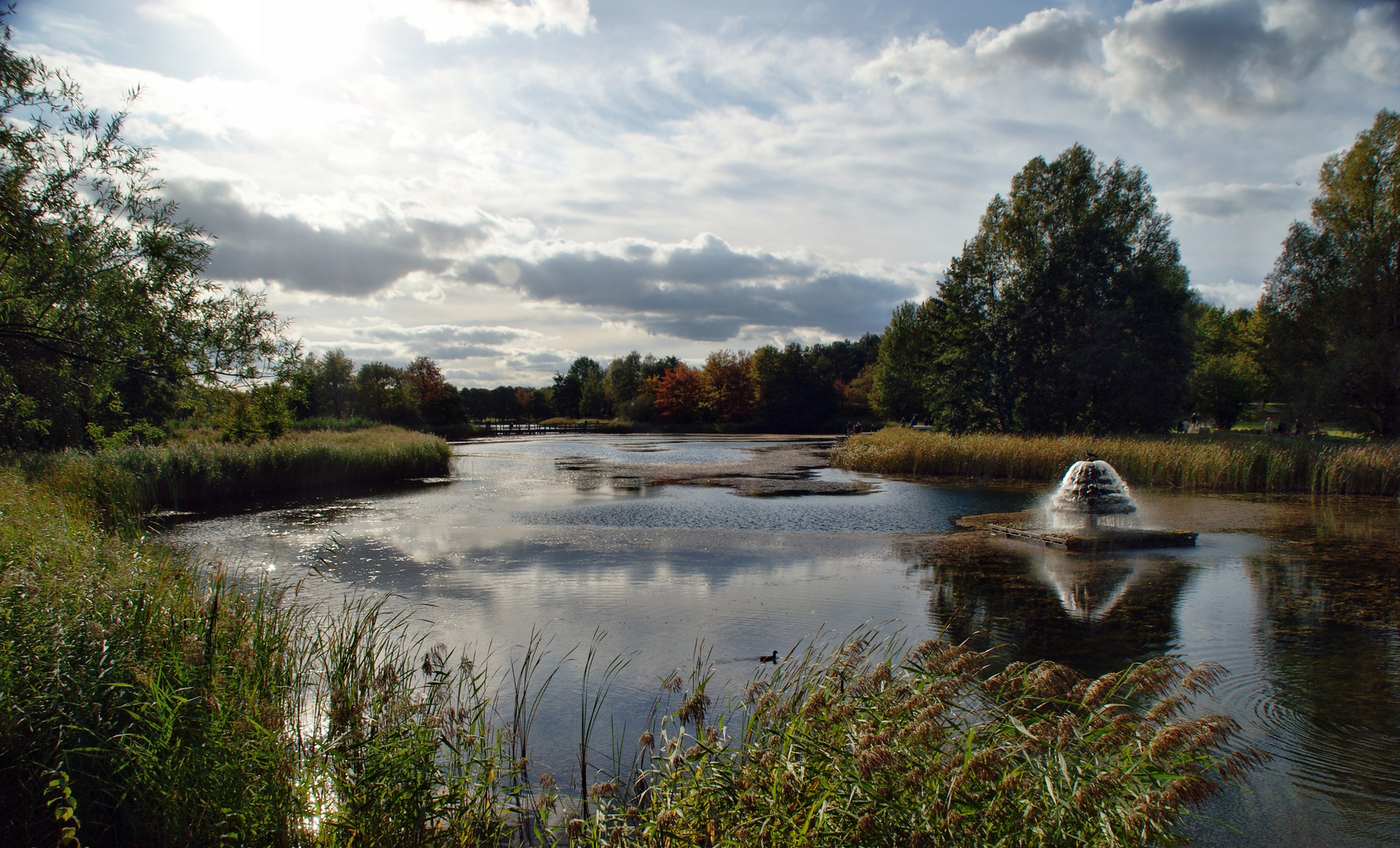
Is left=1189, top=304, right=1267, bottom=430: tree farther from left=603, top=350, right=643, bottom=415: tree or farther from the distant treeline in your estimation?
left=603, top=350, right=643, bottom=415: tree

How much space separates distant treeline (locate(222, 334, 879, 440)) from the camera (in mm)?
55656

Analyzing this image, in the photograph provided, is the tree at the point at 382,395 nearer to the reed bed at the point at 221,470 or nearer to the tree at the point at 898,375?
the reed bed at the point at 221,470

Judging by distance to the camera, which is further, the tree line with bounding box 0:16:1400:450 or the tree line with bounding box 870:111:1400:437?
the tree line with bounding box 870:111:1400:437

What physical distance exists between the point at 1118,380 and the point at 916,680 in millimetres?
33174

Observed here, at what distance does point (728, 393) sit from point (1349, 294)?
5685 cm

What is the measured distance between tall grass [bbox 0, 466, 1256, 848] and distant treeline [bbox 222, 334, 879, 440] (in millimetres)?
21520

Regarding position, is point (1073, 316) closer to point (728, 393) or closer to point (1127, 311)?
point (1127, 311)

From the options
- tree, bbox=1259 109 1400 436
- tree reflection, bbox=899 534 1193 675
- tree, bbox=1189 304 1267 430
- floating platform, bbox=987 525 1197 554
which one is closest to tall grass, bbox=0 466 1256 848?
tree reflection, bbox=899 534 1193 675

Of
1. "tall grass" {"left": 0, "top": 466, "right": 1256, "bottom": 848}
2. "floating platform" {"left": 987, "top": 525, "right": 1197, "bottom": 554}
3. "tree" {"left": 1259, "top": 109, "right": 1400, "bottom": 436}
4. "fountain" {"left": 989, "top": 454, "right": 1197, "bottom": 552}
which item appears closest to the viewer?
"tall grass" {"left": 0, "top": 466, "right": 1256, "bottom": 848}

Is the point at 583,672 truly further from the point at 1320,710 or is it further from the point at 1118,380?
the point at 1118,380

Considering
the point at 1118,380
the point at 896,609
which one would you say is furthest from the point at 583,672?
the point at 1118,380

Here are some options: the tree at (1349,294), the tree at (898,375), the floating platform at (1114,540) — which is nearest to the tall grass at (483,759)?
the floating platform at (1114,540)

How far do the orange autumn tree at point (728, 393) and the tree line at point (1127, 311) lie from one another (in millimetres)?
38119

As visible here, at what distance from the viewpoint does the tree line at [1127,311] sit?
2777cm
